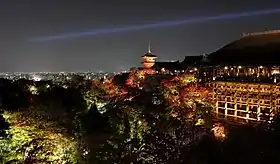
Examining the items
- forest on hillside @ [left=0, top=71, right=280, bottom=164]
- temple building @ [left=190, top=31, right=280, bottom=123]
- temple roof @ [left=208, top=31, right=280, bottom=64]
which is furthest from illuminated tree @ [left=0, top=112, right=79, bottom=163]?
temple roof @ [left=208, top=31, right=280, bottom=64]

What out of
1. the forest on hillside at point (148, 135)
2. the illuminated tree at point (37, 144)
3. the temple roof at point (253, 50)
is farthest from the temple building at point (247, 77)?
the illuminated tree at point (37, 144)

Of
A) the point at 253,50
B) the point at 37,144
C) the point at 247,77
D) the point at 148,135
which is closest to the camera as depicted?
the point at 148,135

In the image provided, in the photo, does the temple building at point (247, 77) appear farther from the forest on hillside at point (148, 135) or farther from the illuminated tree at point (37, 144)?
the illuminated tree at point (37, 144)

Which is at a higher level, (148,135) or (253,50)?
(253,50)

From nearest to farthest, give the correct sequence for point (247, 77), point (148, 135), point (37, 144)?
point (148, 135), point (37, 144), point (247, 77)

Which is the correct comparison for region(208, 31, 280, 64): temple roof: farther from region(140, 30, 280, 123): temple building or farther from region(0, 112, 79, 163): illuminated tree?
region(0, 112, 79, 163): illuminated tree

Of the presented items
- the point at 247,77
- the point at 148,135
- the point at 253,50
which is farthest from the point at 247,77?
the point at 148,135

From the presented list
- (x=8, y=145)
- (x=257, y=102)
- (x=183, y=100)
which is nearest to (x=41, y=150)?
(x=8, y=145)

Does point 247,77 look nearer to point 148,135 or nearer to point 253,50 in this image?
point 253,50
